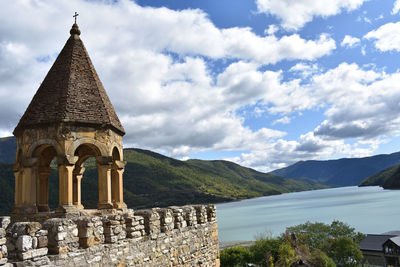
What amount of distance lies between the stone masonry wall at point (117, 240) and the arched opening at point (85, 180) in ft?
6.47

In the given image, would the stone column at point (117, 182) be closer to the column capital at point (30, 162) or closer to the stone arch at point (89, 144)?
the stone arch at point (89, 144)

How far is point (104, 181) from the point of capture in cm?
850

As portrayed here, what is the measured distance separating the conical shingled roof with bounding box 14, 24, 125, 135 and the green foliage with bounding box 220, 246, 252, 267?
34766 mm

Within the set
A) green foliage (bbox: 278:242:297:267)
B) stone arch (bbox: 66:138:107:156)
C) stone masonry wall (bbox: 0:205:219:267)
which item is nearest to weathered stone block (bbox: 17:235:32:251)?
stone masonry wall (bbox: 0:205:219:267)

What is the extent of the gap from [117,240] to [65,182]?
92.5 inches

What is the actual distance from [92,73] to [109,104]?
1.08 metres

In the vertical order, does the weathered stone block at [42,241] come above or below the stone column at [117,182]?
below

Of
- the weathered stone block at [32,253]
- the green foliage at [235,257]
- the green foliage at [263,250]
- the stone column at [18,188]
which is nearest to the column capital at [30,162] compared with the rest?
the stone column at [18,188]

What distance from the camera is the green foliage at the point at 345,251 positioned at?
138 feet

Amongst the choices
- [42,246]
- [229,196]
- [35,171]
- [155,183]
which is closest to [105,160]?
[35,171]

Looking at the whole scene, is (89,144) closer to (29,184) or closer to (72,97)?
(72,97)

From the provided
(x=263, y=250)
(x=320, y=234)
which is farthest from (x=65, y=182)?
(x=320, y=234)

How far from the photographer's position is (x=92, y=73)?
9.72 m

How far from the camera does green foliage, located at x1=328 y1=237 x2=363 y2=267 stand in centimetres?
4212
